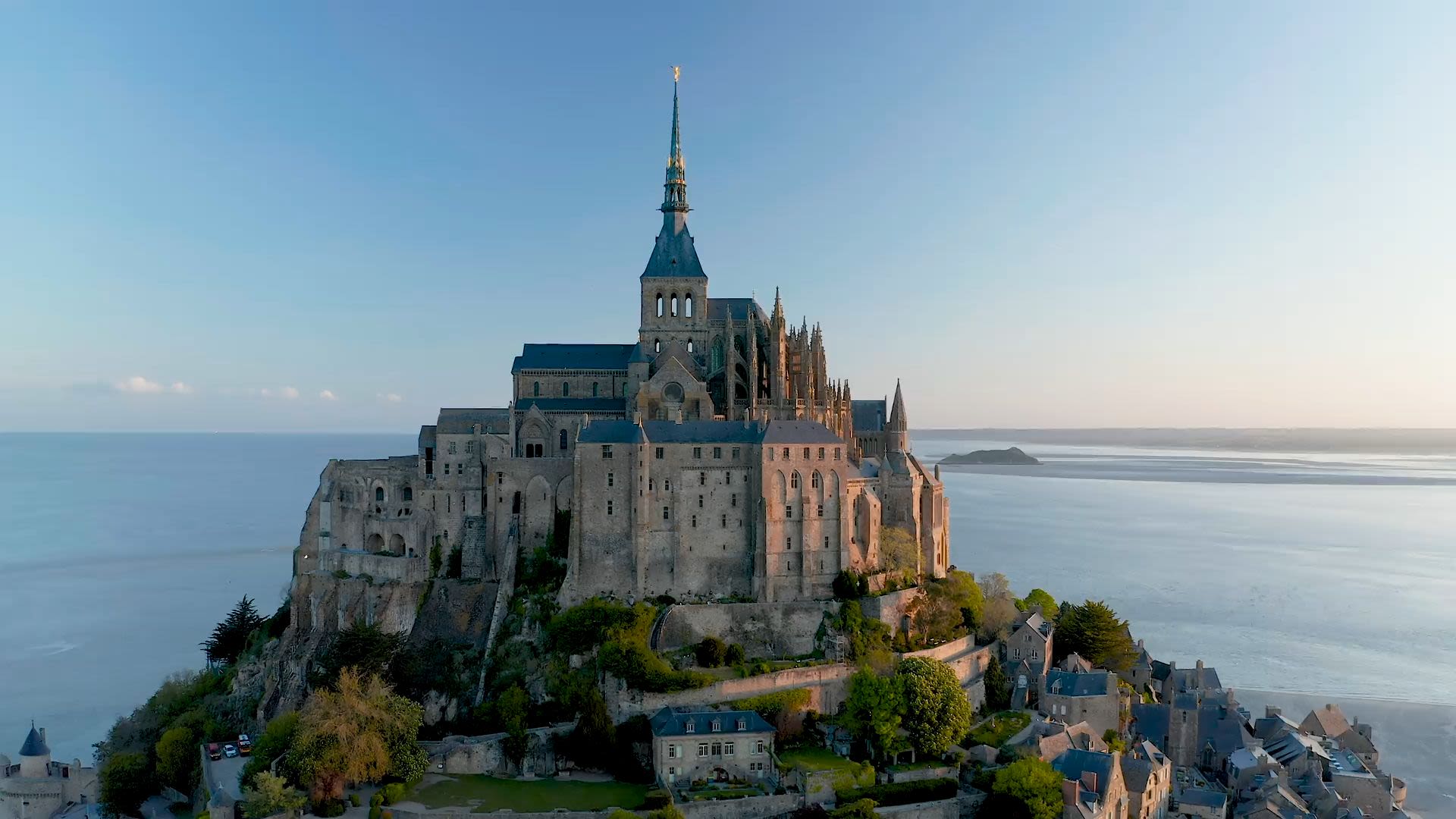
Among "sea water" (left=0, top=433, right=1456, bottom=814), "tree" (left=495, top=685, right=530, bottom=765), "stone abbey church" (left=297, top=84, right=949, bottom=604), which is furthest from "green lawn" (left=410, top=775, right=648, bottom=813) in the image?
"sea water" (left=0, top=433, right=1456, bottom=814)

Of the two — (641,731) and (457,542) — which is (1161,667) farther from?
(457,542)

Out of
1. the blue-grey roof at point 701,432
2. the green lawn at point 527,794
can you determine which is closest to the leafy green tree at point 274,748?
the green lawn at point 527,794

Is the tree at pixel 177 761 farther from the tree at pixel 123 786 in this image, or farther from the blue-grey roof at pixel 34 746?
the blue-grey roof at pixel 34 746

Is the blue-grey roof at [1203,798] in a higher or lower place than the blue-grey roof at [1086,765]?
lower

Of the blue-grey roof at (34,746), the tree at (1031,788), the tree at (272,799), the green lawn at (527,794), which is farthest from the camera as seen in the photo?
the blue-grey roof at (34,746)

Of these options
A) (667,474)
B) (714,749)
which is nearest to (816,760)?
(714,749)

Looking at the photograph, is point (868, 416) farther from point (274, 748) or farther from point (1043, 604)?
point (274, 748)

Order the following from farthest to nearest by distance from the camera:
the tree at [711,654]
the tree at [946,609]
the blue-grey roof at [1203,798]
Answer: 1. the tree at [946,609]
2. the tree at [711,654]
3. the blue-grey roof at [1203,798]

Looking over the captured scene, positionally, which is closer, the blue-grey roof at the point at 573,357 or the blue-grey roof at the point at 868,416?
the blue-grey roof at the point at 573,357
